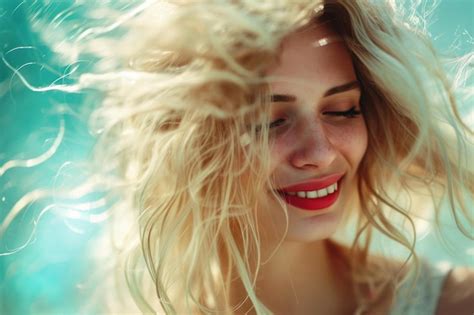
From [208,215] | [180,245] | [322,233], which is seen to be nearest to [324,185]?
[322,233]

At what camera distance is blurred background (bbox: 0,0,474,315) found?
1692 mm

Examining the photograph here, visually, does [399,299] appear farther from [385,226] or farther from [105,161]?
[105,161]

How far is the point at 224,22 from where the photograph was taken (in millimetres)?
1441

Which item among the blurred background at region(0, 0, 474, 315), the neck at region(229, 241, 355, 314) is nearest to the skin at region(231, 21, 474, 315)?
the neck at region(229, 241, 355, 314)

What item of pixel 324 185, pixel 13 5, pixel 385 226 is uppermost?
pixel 13 5

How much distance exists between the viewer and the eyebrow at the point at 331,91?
4.88 feet

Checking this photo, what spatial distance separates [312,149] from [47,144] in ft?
2.47

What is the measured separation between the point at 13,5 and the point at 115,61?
17.2 inches

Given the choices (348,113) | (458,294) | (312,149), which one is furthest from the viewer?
(458,294)

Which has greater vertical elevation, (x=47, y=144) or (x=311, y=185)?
(x=47, y=144)

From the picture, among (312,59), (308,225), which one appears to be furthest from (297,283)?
(312,59)

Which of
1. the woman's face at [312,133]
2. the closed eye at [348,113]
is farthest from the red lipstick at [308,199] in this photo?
the closed eye at [348,113]

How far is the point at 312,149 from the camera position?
150cm

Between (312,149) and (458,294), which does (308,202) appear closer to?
(312,149)
